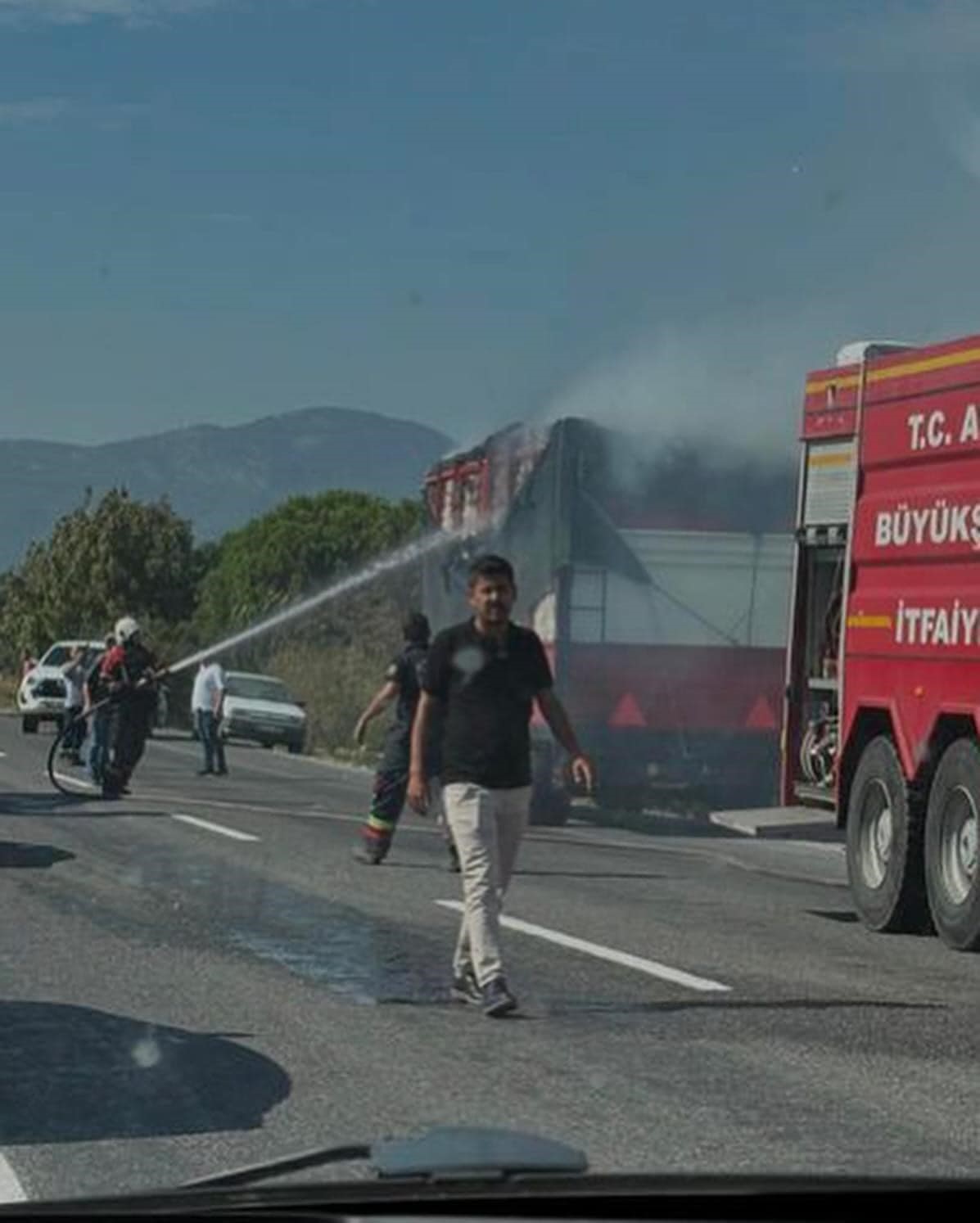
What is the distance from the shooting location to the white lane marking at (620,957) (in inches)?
492

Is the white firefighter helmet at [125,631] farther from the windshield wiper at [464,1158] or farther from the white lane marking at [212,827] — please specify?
the windshield wiper at [464,1158]

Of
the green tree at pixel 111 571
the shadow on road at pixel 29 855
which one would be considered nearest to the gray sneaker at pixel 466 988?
the shadow on road at pixel 29 855

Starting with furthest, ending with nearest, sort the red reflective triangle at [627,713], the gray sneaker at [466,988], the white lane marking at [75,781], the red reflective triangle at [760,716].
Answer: the white lane marking at [75,781] → the red reflective triangle at [760,716] → the red reflective triangle at [627,713] → the gray sneaker at [466,988]

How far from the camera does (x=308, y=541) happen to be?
115m

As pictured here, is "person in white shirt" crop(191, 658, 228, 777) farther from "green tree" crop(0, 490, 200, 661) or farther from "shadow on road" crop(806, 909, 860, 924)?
"green tree" crop(0, 490, 200, 661)

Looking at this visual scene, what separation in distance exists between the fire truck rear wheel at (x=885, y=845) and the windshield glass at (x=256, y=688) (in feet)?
109

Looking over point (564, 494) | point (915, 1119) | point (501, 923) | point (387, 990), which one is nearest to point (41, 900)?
point (501, 923)

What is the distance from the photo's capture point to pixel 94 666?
27891 mm

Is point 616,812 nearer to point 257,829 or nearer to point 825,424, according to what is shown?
point 257,829

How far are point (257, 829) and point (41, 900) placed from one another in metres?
6.84

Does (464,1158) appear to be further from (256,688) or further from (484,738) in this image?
(256,688)

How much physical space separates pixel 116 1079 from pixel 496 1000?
83.7 inches

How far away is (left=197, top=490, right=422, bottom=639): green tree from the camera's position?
111m

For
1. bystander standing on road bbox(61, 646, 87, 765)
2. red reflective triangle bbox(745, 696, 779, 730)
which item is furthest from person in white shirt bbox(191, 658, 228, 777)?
red reflective triangle bbox(745, 696, 779, 730)
